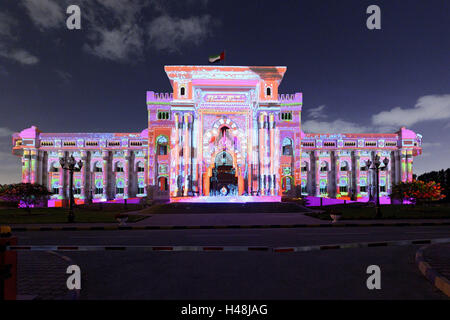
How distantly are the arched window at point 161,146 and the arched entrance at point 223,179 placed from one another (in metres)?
8.36

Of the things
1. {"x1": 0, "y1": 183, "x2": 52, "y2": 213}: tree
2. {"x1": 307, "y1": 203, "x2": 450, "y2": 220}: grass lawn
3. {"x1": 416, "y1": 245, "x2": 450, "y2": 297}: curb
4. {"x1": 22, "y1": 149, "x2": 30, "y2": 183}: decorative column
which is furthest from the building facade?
{"x1": 416, "y1": 245, "x2": 450, "y2": 297}: curb

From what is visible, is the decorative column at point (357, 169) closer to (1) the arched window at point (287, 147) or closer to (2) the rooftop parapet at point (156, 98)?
(1) the arched window at point (287, 147)

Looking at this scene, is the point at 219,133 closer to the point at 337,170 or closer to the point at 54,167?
the point at 337,170

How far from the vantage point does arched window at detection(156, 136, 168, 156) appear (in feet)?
134

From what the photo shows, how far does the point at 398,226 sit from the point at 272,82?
2885 cm

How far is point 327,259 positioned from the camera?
6719 mm

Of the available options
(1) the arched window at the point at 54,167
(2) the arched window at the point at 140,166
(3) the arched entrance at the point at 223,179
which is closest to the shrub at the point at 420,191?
(3) the arched entrance at the point at 223,179

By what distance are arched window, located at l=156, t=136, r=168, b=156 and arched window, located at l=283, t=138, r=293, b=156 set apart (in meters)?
19.1

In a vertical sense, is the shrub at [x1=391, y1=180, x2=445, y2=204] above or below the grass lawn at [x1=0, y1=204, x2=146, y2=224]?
above

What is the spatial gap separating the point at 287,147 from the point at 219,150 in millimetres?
12367

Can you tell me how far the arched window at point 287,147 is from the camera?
4256cm

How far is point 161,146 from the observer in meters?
41.6

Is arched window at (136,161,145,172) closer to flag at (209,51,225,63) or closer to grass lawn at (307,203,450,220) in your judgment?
flag at (209,51,225,63)
